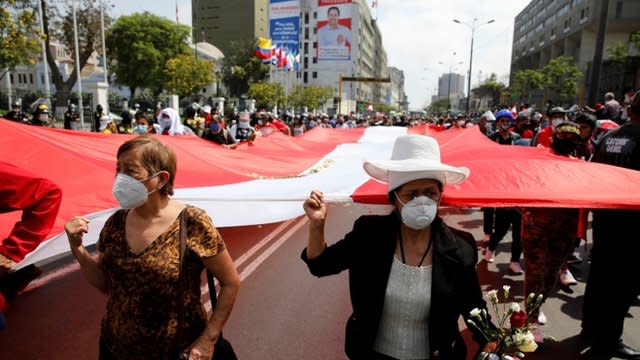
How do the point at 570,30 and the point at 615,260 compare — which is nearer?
the point at 615,260

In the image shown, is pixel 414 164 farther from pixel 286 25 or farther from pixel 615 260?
pixel 286 25

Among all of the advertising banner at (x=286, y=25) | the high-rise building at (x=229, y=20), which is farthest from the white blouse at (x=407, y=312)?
the high-rise building at (x=229, y=20)

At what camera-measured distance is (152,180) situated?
6.61 feet

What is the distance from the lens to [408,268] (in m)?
2.01

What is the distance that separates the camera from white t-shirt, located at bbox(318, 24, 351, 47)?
70125 millimetres

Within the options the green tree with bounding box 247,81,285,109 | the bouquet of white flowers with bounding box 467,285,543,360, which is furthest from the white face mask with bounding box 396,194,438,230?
the green tree with bounding box 247,81,285,109

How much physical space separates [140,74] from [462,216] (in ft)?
163

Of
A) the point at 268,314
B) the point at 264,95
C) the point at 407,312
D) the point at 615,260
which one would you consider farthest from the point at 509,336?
the point at 264,95

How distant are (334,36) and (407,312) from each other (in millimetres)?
72306

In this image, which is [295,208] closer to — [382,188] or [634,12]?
[382,188]

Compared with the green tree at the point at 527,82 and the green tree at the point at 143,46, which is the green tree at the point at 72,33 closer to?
the green tree at the point at 143,46

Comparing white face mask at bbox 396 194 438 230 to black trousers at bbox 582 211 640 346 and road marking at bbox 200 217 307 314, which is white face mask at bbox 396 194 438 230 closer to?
black trousers at bbox 582 211 640 346

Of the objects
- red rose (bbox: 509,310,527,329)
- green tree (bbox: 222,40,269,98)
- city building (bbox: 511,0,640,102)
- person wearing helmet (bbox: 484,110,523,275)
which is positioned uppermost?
city building (bbox: 511,0,640,102)

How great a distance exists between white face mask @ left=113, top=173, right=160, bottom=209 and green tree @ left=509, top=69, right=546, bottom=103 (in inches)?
1985
